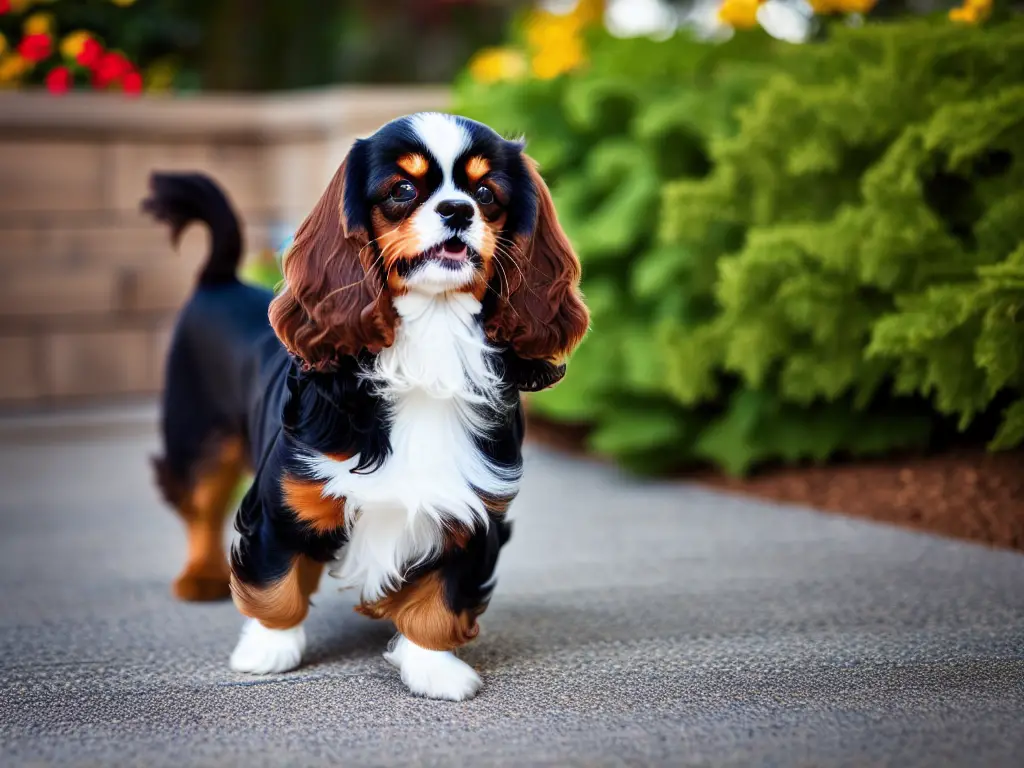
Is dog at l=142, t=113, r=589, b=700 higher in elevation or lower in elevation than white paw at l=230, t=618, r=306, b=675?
higher

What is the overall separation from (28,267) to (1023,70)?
6096 millimetres

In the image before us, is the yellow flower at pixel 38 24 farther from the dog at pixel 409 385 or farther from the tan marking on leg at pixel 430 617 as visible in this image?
the tan marking on leg at pixel 430 617

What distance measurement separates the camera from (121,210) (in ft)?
26.0

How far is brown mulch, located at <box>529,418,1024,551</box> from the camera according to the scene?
442 cm

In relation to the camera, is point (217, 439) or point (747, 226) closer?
point (217, 439)

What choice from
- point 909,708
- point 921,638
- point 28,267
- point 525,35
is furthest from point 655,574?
point 28,267

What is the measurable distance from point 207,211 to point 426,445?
1513 mm

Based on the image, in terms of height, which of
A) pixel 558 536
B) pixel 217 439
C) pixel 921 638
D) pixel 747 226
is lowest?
pixel 558 536

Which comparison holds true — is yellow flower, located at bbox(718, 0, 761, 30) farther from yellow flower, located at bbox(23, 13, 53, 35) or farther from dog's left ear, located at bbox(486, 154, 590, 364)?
yellow flower, located at bbox(23, 13, 53, 35)

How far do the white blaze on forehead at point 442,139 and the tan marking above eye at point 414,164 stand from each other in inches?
1.1

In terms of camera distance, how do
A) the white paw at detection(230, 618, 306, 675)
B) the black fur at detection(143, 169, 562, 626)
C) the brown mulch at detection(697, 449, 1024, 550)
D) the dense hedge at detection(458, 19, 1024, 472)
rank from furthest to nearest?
the brown mulch at detection(697, 449, 1024, 550)
the dense hedge at detection(458, 19, 1024, 472)
the white paw at detection(230, 618, 306, 675)
the black fur at detection(143, 169, 562, 626)

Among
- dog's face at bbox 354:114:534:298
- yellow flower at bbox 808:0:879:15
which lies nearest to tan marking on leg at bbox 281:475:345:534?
dog's face at bbox 354:114:534:298

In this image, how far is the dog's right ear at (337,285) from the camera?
2566 mm

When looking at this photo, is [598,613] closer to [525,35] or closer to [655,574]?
[655,574]
